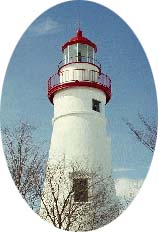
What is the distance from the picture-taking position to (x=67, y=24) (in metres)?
5.70

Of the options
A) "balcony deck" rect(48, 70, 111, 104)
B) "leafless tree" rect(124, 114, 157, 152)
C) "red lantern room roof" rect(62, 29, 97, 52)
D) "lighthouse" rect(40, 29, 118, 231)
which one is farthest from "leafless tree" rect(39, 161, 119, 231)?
"red lantern room roof" rect(62, 29, 97, 52)

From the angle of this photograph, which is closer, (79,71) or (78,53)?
(79,71)

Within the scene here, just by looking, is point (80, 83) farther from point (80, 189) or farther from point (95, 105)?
point (80, 189)

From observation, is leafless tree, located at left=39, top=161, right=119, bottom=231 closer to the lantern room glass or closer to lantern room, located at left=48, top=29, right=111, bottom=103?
lantern room, located at left=48, top=29, right=111, bottom=103

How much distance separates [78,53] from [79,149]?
98 cm

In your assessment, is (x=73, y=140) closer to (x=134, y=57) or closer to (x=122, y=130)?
(x=122, y=130)

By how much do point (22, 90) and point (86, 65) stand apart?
0.66 meters

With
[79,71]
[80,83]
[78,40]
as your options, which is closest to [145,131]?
[80,83]

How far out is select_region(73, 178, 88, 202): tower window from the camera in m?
5.64

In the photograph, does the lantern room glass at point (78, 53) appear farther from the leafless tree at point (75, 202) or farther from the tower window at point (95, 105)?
the leafless tree at point (75, 202)

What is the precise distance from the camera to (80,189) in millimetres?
5645

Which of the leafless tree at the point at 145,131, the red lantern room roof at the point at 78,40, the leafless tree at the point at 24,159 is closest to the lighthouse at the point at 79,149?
the red lantern room roof at the point at 78,40

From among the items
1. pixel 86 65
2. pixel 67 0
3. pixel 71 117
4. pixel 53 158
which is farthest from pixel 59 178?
pixel 67 0

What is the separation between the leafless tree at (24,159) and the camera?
5.79m
